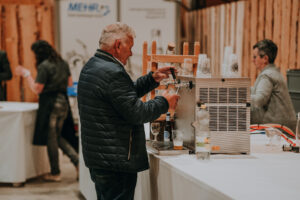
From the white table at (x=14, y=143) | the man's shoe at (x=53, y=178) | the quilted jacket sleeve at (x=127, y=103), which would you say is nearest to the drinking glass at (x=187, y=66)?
the quilted jacket sleeve at (x=127, y=103)

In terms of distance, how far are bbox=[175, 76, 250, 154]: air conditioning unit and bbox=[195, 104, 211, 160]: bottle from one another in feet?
0.17

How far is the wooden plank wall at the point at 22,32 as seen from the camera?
7039 millimetres

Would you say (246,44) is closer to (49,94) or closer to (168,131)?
(49,94)

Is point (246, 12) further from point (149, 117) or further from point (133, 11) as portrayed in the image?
point (149, 117)

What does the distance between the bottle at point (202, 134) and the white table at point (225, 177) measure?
0.05m

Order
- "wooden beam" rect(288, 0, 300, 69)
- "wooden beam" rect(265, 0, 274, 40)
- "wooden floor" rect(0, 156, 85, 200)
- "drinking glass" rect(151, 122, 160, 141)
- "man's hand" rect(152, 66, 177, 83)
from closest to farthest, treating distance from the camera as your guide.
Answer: "man's hand" rect(152, 66, 177, 83) < "drinking glass" rect(151, 122, 160, 141) < "wooden floor" rect(0, 156, 85, 200) < "wooden beam" rect(288, 0, 300, 69) < "wooden beam" rect(265, 0, 274, 40)

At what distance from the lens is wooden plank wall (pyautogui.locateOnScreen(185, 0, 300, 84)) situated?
5.60 m

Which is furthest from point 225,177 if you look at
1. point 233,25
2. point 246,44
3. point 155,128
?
point 233,25

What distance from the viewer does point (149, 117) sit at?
7.42ft

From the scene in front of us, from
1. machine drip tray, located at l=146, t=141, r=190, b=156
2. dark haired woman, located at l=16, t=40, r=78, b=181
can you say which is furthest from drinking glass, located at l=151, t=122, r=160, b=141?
dark haired woman, located at l=16, t=40, r=78, b=181

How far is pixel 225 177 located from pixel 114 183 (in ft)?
1.97

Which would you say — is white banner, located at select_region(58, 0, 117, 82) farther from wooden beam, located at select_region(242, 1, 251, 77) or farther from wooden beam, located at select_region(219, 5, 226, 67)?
wooden beam, located at select_region(242, 1, 251, 77)

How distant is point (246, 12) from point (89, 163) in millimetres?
4725

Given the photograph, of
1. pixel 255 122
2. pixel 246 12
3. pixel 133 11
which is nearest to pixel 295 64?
pixel 246 12
